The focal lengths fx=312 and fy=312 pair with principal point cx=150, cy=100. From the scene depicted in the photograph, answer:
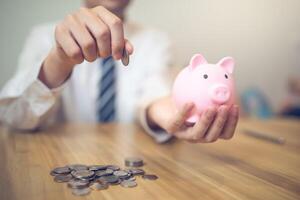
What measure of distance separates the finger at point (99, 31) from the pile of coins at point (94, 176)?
0.16 metres

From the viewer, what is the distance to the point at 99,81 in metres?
0.93

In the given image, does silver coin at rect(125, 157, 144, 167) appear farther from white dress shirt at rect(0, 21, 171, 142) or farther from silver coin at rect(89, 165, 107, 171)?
white dress shirt at rect(0, 21, 171, 142)

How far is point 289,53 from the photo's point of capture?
1.24m

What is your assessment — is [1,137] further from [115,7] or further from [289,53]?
[289,53]

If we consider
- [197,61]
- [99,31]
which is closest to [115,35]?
[99,31]

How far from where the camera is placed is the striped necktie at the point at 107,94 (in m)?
0.93

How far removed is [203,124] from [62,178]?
0.68 feet

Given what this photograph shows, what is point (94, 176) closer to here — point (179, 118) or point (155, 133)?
point (179, 118)

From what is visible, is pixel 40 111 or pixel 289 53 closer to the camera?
pixel 40 111

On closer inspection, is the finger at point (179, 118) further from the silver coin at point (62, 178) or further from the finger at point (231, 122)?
the silver coin at point (62, 178)

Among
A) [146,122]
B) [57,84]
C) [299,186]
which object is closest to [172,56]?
[146,122]

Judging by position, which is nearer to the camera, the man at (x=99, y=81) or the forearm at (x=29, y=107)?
the man at (x=99, y=81)

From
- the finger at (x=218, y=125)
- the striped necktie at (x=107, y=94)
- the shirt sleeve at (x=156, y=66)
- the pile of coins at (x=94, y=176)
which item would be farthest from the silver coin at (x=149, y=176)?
the striped necktie at (x=107, y=94)

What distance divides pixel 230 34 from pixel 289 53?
809 mm
